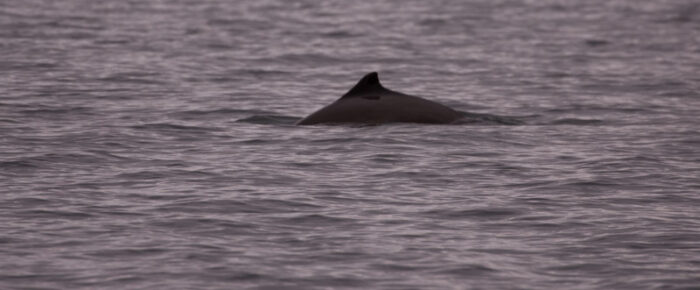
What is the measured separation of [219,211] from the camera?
13703mm

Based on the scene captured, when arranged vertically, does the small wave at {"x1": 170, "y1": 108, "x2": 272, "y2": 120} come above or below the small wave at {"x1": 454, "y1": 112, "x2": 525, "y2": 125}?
above

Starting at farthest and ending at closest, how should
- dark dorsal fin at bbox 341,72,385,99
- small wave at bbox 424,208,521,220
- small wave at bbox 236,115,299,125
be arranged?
1. small wave at bbox 236,115,299,125
2. dark dorsal fin at bbox 341,72,385,99
3. small wave at bbox 424,208,521,220

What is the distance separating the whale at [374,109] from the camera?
1911 cm

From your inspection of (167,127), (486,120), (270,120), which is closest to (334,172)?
(167,127)

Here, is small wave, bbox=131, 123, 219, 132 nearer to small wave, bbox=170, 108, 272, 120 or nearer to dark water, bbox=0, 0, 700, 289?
dark water, bbox=0, 0, 700, 289

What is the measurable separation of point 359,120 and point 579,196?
16.1 ft

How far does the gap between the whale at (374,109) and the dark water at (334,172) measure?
0.22m

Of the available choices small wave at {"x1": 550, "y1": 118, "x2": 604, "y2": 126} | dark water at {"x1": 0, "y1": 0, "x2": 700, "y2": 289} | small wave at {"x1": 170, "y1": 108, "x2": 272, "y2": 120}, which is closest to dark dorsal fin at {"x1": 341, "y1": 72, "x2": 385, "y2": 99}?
dark water at {"x1": 0, "y1": 0, "x2": 700, "y2": 289}

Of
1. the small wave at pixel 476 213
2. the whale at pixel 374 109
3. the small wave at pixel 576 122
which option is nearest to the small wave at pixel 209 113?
the whale at pixel 374 109

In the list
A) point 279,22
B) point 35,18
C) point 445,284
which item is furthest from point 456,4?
point 445,284

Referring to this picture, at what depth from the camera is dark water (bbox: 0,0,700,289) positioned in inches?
456

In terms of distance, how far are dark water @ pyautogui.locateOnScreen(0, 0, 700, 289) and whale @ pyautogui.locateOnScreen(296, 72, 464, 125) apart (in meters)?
0.22

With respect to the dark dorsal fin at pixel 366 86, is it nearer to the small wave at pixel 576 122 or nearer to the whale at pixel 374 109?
the whale at pixel 374 109

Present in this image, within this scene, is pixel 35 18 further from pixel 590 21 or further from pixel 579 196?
pixel 579 196
